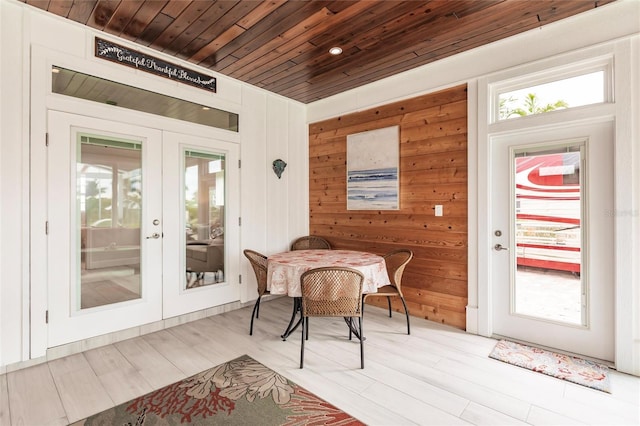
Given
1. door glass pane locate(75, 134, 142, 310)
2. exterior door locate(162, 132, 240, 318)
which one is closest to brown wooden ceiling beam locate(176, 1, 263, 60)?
exterior door locate(162, 132, 240, 318)

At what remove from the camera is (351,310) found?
8.73ft

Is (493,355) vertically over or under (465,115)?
under

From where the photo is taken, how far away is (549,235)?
2920 mm

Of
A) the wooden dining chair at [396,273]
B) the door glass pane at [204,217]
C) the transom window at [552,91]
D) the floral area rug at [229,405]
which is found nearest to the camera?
the floral area rug at [229,405]

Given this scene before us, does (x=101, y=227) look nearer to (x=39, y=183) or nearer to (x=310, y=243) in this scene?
(x=39, y=183)

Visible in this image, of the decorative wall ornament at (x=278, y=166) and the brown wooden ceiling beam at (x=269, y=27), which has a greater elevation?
the brown wooden ceiling beam at (x=269, y=27)

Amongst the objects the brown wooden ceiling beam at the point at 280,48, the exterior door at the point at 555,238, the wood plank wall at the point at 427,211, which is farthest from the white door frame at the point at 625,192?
the brown wooden ceiling beam at the point at 280,48

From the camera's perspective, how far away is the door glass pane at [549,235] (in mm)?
2791

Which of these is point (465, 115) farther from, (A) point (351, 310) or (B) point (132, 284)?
(B) point (132, 284)

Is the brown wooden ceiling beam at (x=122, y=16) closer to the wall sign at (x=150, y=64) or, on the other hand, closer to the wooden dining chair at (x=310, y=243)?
the wall sign at (x=150, y=64)

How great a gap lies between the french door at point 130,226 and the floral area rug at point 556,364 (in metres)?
3.13

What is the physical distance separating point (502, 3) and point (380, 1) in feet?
3.18

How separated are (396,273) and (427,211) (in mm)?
880

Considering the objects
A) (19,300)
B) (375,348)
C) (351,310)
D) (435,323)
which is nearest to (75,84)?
(19,300)
